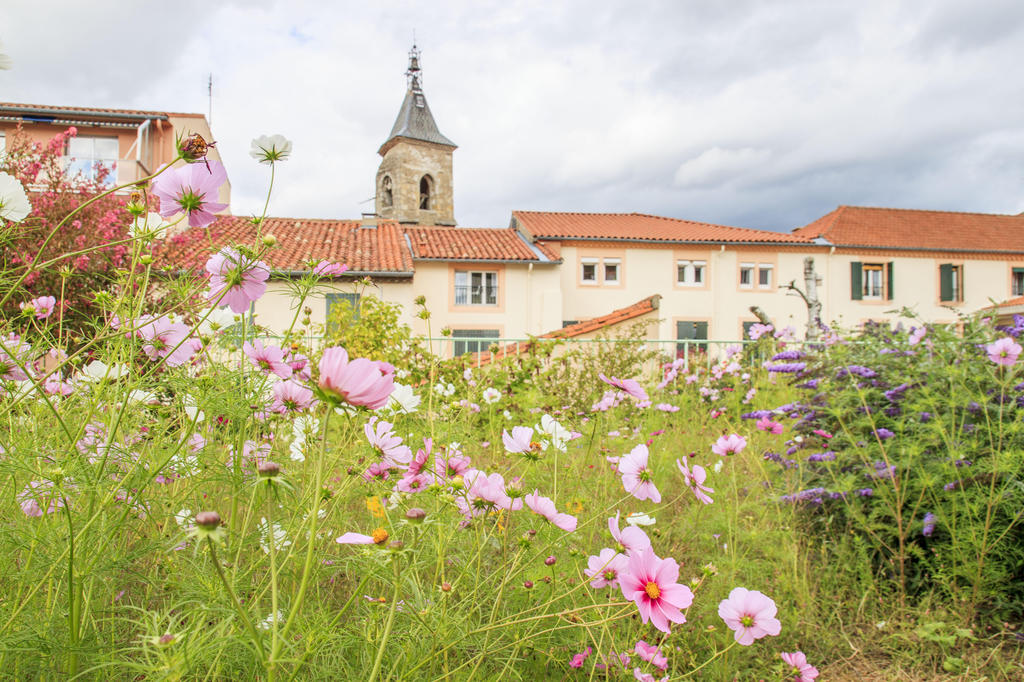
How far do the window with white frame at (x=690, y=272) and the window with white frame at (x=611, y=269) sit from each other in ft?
6.46

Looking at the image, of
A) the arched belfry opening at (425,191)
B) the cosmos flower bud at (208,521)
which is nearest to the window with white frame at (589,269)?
the arched belfry opening at (425,191)

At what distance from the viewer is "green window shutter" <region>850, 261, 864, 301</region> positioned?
63.5 ft

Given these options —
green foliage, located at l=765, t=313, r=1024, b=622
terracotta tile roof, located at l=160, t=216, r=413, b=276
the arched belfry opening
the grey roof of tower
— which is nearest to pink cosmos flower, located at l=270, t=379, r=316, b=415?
green foliage, located at l=765, t=313, r=1024, b=622

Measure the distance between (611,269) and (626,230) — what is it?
160 centimetres

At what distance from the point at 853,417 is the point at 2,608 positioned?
2358 mm

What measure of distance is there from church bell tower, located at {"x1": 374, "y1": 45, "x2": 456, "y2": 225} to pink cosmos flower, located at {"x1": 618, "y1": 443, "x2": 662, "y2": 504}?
86.6 feet

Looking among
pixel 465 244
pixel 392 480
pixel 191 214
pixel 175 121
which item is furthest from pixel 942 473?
pixel 175 121

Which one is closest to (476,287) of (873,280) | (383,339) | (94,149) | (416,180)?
(94,149)

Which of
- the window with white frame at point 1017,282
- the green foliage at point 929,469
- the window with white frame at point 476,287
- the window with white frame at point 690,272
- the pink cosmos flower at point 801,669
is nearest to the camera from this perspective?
the pink cosmos flower at point 801,669

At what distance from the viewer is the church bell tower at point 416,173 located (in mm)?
26922

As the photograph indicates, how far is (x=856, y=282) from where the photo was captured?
766 inches

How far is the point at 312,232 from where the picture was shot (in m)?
15.8

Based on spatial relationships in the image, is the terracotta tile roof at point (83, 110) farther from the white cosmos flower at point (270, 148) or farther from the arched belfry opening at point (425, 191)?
the white cosmos flower at point (270, 148)

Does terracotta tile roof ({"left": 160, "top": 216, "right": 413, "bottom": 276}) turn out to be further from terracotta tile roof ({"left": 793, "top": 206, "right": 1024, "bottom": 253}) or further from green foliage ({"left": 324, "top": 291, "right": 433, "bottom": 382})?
terracotta tile roof ({"left": 793, "top": 206, "right": 1024, "bottom": 253})
